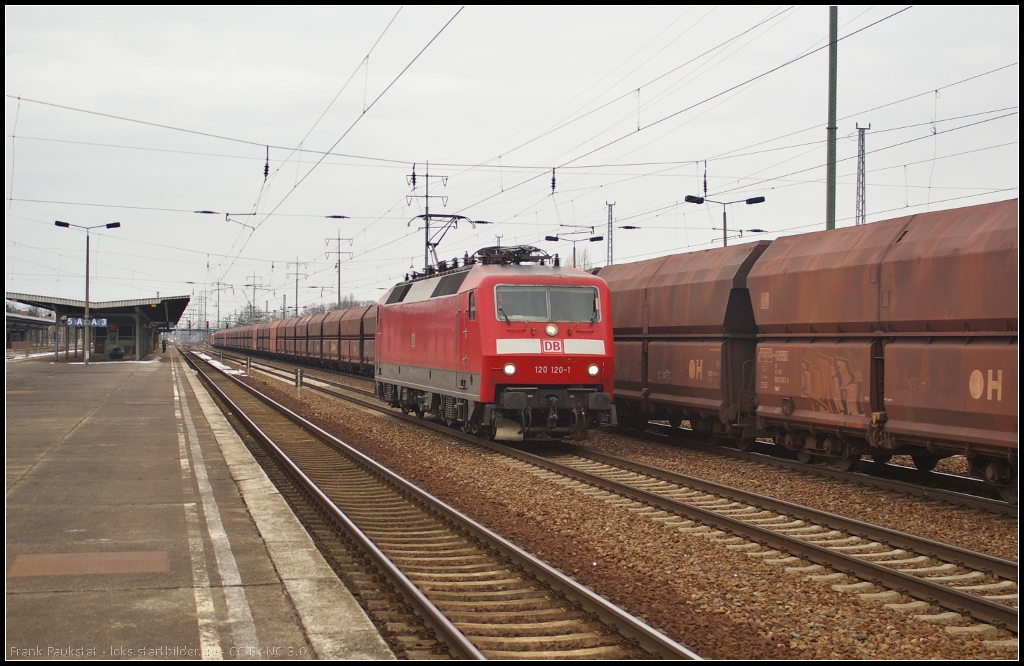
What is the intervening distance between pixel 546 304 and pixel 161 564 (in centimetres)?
980

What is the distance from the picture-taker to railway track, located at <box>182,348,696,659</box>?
238 inches

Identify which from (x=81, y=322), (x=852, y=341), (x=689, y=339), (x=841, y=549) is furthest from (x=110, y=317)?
(x=841, y=549)

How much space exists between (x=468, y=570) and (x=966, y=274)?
7.02m

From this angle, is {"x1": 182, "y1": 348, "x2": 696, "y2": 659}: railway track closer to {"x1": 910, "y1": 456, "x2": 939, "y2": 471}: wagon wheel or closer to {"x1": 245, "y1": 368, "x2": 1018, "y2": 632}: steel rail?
{"x1": 245, "y1": 368, "x2": 1018, "y2": 632}: steel rail

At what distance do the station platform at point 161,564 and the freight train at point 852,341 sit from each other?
25.4ft

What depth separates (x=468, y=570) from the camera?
324 inches

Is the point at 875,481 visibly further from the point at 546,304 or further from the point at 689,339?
the point at 546,304

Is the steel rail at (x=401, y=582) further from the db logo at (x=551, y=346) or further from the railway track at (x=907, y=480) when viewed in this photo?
the railway track at (x=907, y=480)

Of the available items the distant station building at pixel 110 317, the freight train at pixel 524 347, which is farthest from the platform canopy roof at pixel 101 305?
the freight train at pixel 524 347

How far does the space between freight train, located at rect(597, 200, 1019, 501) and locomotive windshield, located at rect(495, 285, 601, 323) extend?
1.74 meters

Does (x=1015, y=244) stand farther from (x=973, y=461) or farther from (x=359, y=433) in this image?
(x=359, y=433)

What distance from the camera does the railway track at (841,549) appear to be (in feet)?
22.7

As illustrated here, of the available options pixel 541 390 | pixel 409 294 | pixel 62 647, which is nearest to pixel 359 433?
pixel 409 294

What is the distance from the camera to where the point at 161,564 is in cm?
768
